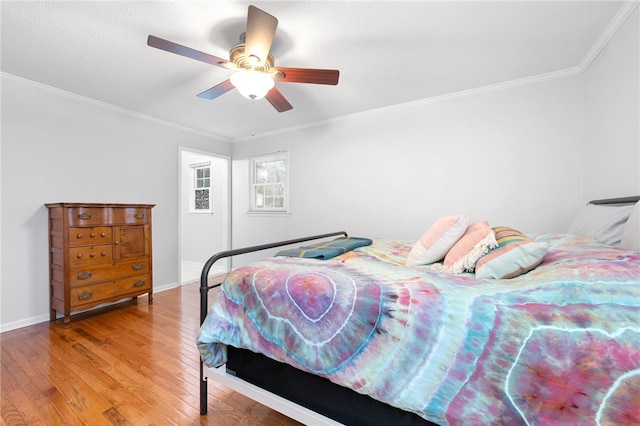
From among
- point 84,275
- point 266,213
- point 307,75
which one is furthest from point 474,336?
point 266,213

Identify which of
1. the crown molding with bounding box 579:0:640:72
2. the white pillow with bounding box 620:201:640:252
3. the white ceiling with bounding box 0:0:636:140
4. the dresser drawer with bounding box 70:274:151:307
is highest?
the white ceiling with bounding box 0:0:636:140

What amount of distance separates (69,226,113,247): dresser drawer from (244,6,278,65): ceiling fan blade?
248 centimetres

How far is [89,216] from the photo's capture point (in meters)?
2.76

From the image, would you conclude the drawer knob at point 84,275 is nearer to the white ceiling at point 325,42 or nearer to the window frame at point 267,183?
the white ceiling at point 325,42

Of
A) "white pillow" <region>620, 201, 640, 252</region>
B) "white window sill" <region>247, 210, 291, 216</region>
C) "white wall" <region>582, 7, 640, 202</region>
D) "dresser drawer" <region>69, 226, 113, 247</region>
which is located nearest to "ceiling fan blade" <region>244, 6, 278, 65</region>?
"white pillow" <region>620, 201, 640, 252</region>

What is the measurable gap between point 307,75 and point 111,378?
8.16ft

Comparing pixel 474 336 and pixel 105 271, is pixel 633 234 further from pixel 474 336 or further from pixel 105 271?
pixel 105 271

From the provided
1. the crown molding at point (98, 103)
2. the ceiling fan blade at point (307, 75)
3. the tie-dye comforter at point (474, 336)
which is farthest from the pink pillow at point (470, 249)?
the crown molding at point (98, 103)

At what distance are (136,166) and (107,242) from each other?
113 centimetres

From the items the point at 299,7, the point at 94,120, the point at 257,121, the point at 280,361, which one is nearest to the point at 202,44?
the point at 299,7

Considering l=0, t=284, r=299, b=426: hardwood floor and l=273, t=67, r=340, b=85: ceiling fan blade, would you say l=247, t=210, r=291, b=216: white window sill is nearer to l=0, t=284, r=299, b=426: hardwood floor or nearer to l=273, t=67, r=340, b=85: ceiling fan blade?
l=0, t=284, r=299, b=426: hardwood floor

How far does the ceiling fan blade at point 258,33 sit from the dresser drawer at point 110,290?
2814mm

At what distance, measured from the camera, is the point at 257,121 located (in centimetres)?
388

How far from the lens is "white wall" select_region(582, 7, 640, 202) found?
5.55 feet
